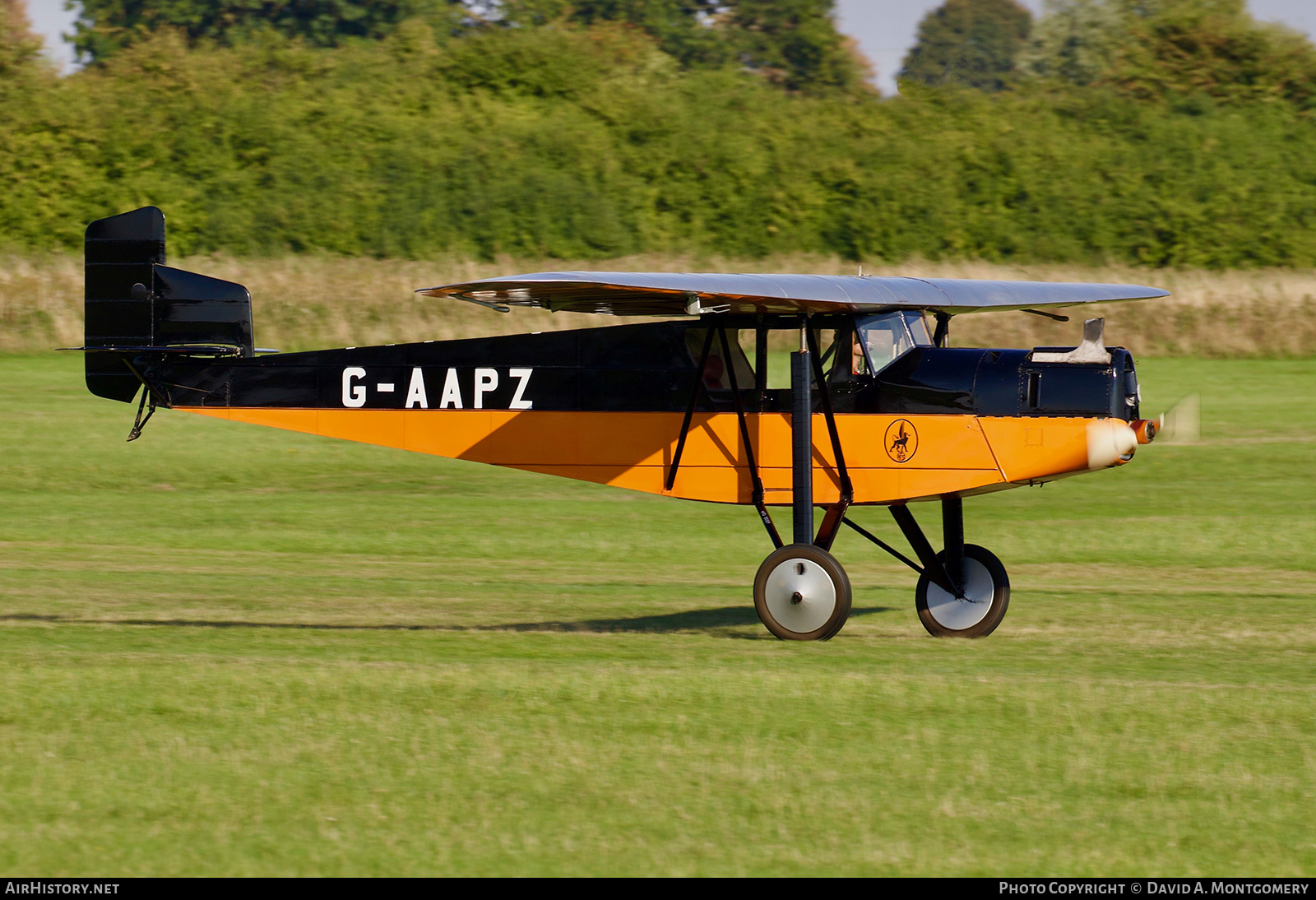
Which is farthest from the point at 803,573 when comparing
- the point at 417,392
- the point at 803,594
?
the point at 417,392

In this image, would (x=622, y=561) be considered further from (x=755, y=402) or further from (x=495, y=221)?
(x=495, y=221)

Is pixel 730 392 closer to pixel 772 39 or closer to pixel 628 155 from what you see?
pixel 628 155

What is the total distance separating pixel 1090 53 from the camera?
7231 centimetres

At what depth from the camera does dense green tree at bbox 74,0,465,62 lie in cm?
7494

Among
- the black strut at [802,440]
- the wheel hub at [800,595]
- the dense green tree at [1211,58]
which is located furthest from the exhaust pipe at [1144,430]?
the dense green tree at [1211,58]

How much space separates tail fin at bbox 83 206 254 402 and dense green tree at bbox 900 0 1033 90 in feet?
378

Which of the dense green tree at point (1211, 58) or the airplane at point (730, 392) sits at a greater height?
the dense green tree at point (1211, 58)

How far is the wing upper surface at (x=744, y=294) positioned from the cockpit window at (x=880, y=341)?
135 mm

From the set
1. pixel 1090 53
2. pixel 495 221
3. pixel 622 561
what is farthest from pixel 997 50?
pixel 622 561

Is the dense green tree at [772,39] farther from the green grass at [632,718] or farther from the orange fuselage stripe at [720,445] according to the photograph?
the orange fuselage stripe at [720,445]

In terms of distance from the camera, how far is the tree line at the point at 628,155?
43.9m

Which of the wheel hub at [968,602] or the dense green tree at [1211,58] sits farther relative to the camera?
the dense green tree at [1211,58]

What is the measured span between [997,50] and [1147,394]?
109451 mm
